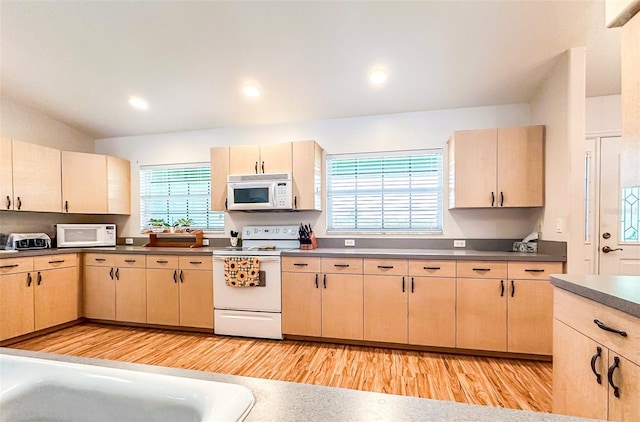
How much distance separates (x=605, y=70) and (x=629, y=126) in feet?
5.64

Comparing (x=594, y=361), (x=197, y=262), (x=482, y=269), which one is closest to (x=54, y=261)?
(x=197, y=262)

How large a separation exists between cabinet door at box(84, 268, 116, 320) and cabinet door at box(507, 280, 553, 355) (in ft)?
13.5

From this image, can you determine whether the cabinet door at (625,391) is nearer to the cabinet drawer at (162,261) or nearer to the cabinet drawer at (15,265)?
the cabinet drawer at (162,261)

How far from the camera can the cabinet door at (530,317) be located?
7.82 feet

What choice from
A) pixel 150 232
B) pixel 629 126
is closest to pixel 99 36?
pixel 150 232

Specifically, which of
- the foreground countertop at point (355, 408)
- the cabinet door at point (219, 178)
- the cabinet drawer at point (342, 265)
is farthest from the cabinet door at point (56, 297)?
the foreground countertop at point (355, 408)

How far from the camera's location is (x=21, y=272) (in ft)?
9.57

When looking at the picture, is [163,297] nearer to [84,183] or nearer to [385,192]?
[84,183]

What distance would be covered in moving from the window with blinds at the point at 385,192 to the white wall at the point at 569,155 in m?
1.04

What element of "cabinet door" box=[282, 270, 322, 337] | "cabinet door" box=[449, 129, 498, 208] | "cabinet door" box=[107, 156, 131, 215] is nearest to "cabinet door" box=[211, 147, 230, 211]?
"cabinet door" box=[282, 270, 322, 337]

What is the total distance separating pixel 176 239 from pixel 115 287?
0.85 metres

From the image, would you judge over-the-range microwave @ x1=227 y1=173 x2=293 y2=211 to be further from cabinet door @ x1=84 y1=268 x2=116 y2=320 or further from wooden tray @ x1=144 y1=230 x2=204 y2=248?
cabinet door @ x1=84 y1=268 x2=116 y2=320

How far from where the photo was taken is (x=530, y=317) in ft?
7.90

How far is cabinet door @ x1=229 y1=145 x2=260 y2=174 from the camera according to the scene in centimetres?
331
